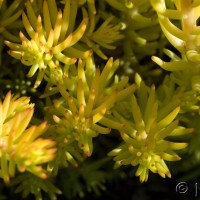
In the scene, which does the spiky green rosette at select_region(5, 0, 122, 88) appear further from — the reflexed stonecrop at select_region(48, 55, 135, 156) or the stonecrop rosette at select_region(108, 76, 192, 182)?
the stonecrop rosette at select_region(108, 76, 192, 182)

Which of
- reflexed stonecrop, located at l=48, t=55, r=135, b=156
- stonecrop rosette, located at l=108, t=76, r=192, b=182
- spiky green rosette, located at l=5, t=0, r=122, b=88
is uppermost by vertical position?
spiky green rosette, located at l=5, t=0, r=122, b=88

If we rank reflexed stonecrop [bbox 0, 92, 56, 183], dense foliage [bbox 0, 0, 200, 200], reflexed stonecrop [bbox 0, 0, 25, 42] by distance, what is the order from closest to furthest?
reflexed stonecrop [bbox 0, 92, 56, 183]
dense foliage [bbox 0, 0, 200, 200]
reflexed stonecrop [bbox 0, 0, 25, 42]

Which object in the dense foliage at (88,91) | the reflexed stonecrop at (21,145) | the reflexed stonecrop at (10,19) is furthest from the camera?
the reflexed stonecrop at (10,19)

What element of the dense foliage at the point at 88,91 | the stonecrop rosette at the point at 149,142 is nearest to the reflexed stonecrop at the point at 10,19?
the dense foliage at the point at 88,91

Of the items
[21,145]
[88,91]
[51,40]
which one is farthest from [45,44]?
[21,145]

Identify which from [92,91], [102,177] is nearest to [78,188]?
[102,177]

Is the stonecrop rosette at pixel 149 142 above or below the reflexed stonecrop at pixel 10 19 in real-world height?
below

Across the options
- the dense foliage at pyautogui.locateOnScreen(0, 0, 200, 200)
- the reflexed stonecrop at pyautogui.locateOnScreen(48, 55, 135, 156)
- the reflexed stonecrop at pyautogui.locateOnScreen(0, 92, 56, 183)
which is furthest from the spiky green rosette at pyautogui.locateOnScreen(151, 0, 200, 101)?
the reflexed stonecrop at pyautogui.locateOnScreen(0, 92, 56, 183)

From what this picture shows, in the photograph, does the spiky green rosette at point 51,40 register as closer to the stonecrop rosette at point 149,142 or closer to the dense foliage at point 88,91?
the dense foliage at point 88,91
